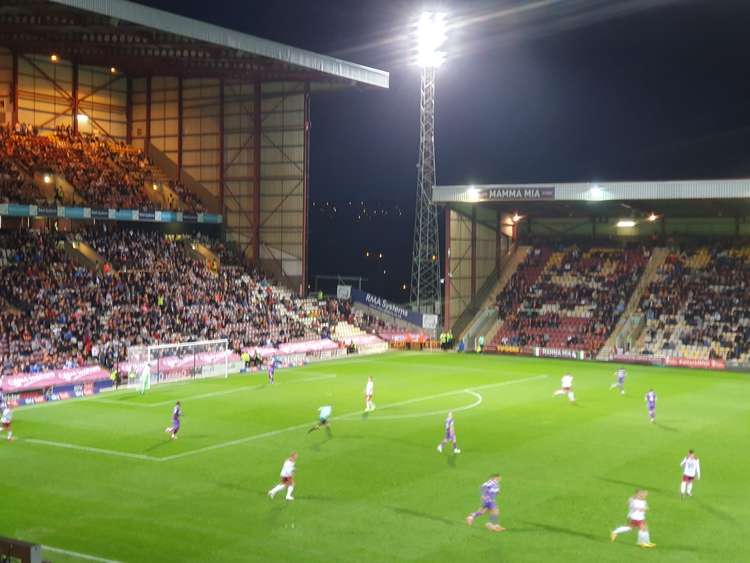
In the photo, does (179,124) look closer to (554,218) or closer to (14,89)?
(14,89)

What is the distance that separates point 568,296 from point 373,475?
151 ft

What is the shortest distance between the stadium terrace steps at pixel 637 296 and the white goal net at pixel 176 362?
25761mm

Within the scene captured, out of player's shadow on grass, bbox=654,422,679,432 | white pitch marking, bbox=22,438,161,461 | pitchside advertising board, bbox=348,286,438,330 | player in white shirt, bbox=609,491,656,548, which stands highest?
pitchside advertising board, bbox=348,286,438,330

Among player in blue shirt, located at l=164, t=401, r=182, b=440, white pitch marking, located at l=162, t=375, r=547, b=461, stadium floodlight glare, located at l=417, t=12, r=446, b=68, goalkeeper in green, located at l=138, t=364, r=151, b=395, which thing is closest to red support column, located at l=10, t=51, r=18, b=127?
stadium floodlight glare, located at l=417, t=12, r=446, b=68

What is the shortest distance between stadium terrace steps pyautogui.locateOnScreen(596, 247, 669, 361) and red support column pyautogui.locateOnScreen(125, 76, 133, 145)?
39.7 m

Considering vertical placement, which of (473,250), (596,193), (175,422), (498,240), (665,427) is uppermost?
(596,193)

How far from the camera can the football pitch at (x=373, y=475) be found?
2125cm

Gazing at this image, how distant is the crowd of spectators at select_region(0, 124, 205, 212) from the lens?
Answer: 2422 inches

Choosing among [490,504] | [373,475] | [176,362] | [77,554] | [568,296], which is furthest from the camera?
[568,296]

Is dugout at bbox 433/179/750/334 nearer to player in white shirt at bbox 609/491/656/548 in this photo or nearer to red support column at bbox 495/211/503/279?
red support column at bbox 495/211/503/279

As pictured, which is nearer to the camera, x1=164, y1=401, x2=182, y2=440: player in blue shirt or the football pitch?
the football pitch

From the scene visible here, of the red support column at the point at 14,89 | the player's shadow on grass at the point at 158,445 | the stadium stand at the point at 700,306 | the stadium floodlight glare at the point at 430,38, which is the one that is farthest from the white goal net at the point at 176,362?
the stadium stand at the point at 700,306

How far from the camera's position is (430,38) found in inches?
2574

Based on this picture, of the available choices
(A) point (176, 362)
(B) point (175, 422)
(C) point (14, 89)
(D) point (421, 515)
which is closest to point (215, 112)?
(C) point (14, 89)
